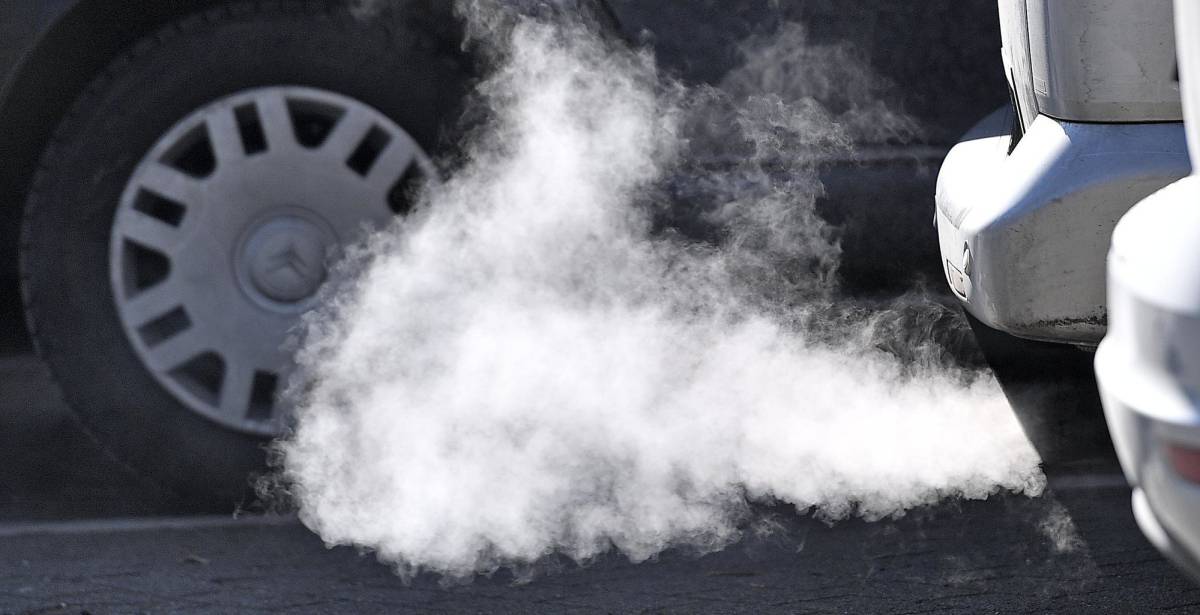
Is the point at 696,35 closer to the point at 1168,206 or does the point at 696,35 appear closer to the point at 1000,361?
the point at 1000,361

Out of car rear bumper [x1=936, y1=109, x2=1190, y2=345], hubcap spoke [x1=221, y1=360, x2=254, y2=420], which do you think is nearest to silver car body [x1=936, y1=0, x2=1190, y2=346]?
car rear bumper [x1=936, y1=109, x2=1190, y2=345]

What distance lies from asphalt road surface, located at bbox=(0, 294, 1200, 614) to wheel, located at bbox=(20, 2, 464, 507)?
264 millimetres

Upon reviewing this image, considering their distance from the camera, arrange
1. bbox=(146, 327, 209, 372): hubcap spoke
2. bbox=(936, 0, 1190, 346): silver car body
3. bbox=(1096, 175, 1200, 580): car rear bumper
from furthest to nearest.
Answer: bbox=(146, 327, 209, 372): hubcap spoke
bbox=(936, 0, 1190, 346): silver car body
bbox=(1096, 175, 1200, 580): car rear bumper

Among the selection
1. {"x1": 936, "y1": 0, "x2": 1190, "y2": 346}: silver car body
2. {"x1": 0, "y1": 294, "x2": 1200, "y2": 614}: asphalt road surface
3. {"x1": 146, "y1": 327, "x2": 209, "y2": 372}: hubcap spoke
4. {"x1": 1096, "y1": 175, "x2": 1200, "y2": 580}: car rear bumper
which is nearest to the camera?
{"x1": 1096, "y1": 175, "x2": 1200, "y2": 580}: car rear bumper

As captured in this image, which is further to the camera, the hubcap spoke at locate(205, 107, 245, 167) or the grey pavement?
the hubcap spoke at locate(205, 107, 245, 167)

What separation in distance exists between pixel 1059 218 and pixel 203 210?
2.07m

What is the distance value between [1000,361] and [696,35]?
4.26 ft

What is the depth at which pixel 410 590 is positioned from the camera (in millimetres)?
2840

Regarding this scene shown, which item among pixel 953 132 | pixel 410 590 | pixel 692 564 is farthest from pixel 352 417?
pixel 953 132

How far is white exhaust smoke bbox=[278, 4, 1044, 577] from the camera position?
10.7 feet

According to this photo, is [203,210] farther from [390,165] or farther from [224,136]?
[390,165]

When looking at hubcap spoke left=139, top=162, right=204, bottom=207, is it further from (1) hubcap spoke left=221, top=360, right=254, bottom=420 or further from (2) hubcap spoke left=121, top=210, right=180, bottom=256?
(1) hubcap spoke left=221, top=360, right=254, bottom=420

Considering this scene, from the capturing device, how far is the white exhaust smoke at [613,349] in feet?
10.7

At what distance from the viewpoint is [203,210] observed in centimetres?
325
